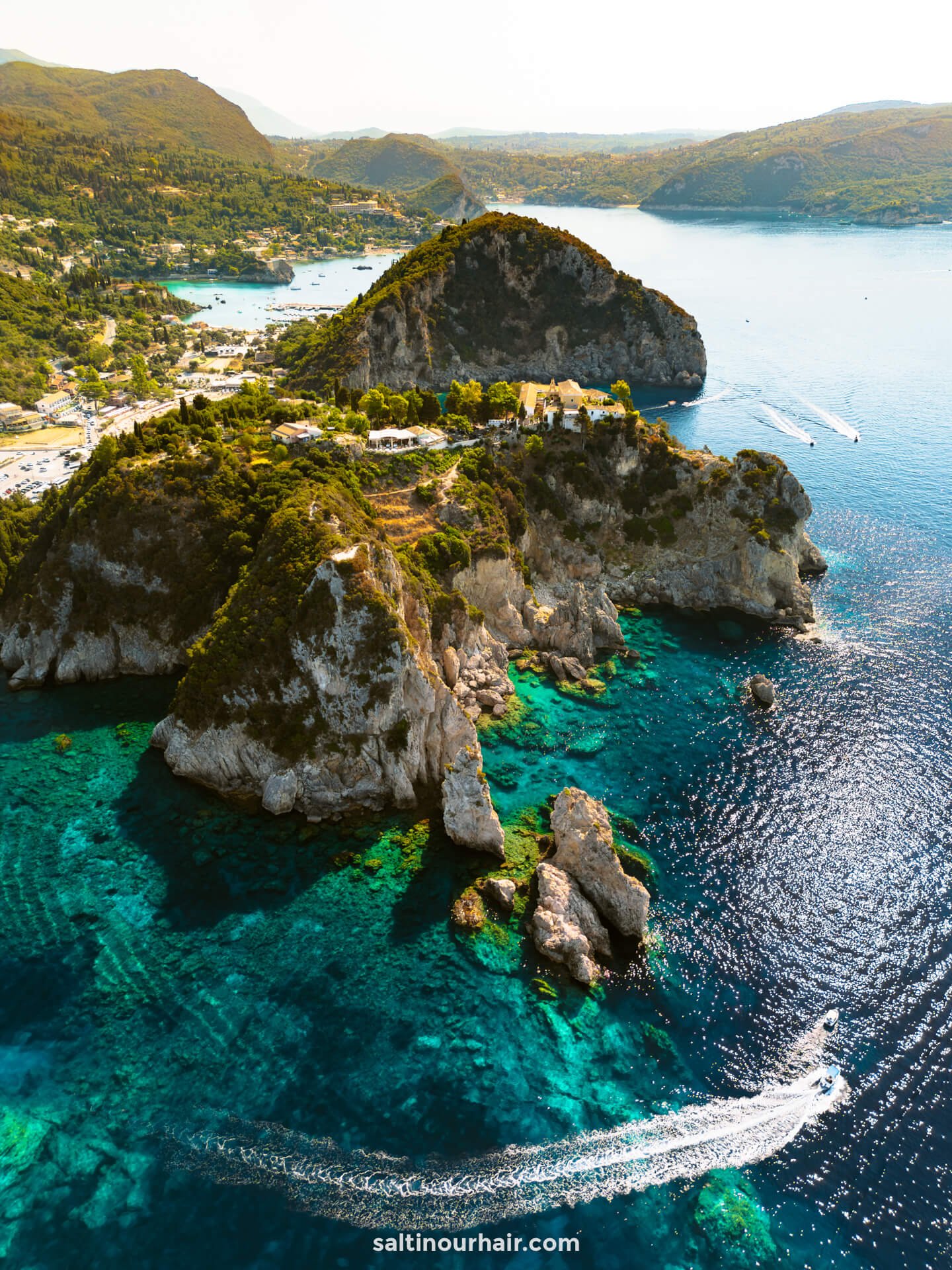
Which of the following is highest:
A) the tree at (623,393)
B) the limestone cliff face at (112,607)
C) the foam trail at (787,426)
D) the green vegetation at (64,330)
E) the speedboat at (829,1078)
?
the green vegetation at (64,330)

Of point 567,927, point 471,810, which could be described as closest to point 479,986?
point 567,927

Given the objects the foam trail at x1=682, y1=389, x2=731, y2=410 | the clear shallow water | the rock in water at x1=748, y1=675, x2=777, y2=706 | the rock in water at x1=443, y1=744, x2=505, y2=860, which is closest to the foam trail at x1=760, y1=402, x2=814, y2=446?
the foam trail at x1=682, y1=389, x2=731, y2=410

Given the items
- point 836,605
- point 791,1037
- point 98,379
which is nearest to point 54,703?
point 791,1037

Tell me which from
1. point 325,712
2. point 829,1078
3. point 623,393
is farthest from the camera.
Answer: point 623,393

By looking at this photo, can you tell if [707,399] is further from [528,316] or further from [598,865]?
[598,865]

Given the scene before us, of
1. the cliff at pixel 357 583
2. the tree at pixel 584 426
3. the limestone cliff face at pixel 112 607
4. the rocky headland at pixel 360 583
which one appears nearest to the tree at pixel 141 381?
the rocky headland at pixel 360 583

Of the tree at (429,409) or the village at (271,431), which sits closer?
the village at (271,431)

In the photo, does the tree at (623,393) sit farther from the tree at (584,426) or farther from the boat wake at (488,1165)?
the boat wake at (488,1165)
